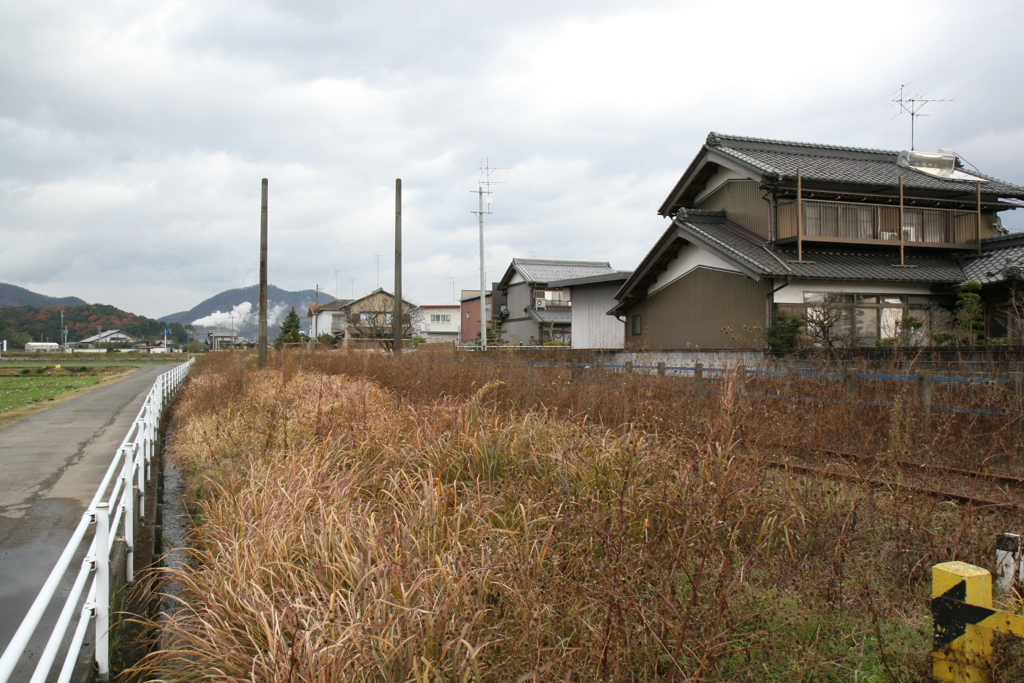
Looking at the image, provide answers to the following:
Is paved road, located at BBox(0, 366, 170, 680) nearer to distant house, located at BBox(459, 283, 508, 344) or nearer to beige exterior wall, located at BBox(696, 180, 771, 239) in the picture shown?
beige exterior wall, located at BBox(696, 180, 771, 239)

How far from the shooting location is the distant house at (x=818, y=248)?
54.0ft

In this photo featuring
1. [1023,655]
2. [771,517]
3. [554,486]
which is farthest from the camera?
[554,486]

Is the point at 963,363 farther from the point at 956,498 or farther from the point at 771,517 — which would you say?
the point at 771,517

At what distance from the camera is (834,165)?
20312 mm

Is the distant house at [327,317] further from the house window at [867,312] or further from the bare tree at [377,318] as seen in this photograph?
the house window at [867,312]

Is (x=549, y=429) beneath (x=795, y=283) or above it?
beneath

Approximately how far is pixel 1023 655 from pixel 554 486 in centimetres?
295

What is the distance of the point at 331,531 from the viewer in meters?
4.18

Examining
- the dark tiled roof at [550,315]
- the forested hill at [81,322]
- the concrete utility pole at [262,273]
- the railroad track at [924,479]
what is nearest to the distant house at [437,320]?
the dark tiled roof at [550,315]

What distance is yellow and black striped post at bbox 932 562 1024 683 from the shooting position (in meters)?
2.60

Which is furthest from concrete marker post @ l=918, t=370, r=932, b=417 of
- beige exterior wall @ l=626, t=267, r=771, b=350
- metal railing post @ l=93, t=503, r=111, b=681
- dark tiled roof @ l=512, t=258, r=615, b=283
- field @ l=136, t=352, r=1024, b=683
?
dark tiled roof @ l=512, t=258, r=615, b=283

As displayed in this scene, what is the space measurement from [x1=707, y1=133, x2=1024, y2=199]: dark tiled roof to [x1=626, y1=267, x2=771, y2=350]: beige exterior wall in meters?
3.09

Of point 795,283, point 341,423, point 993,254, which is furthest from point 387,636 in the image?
point 993,254

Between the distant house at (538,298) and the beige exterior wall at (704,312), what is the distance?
1734 cm
